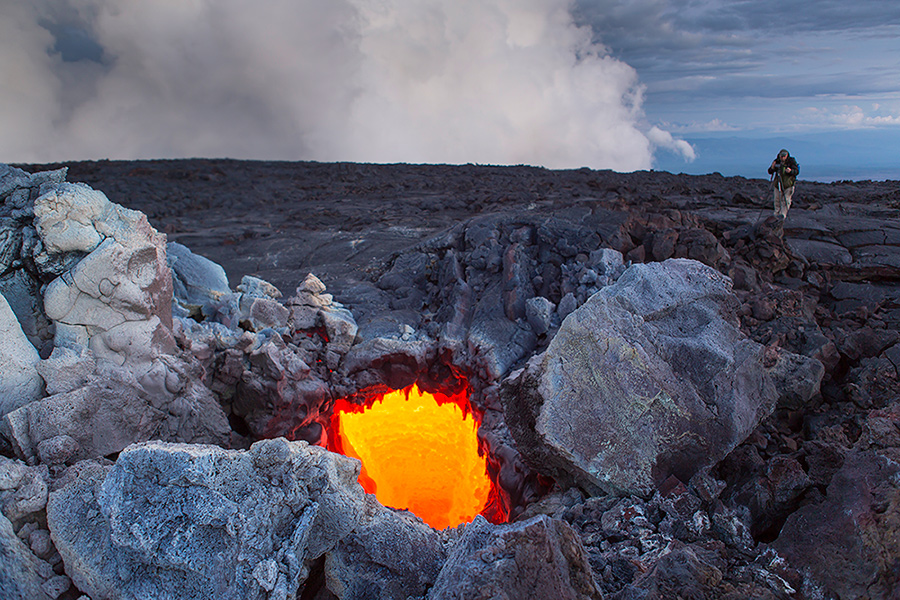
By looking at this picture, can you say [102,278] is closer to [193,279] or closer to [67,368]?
[67,368]

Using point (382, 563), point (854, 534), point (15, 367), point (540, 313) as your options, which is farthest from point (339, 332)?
point (854, 534)

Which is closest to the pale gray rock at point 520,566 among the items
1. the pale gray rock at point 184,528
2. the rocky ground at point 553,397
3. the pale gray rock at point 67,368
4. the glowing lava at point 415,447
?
the rocky ground at point 553,397

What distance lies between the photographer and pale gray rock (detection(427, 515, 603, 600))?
252 centimetres

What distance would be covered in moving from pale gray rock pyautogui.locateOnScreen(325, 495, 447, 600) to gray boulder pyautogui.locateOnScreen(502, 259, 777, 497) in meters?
1.45

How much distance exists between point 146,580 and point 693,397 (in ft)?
13.4

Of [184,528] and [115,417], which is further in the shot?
[115,417]

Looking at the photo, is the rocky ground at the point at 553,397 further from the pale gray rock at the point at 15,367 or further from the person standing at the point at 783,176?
the person standing at the point at 783,176

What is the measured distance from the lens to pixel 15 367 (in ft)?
13.2

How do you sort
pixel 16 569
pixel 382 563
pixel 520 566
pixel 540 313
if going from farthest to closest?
pixel 540 313, pixel 382 563, pixel 16 569, pixel 520 566

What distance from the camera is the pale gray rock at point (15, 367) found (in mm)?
3949

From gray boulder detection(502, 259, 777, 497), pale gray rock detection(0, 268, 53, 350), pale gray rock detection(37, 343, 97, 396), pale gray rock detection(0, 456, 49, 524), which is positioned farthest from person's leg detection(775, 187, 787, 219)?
pale gray rock detection(0, 268, 53, 350)

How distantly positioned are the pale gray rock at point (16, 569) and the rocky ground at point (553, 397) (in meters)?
0.06

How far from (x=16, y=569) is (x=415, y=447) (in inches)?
199

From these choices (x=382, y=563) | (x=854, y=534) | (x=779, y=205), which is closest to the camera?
(x=854, y=534)
